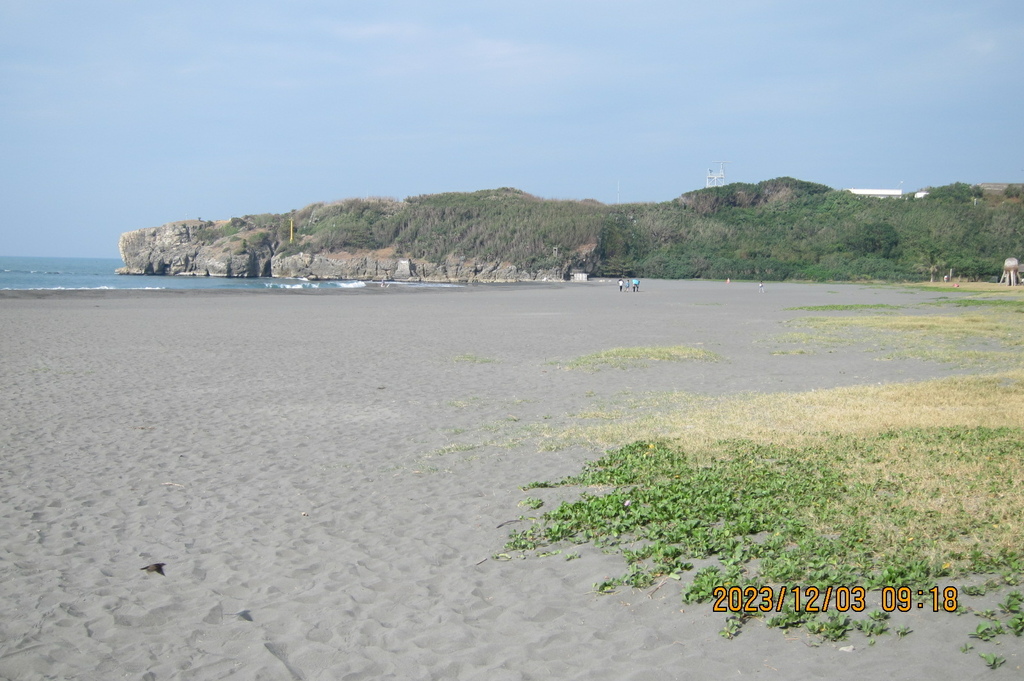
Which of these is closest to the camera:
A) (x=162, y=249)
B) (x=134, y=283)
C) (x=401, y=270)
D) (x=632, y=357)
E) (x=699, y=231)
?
(x=632, y=357)

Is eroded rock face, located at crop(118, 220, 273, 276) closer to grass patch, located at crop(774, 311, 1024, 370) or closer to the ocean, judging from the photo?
the ocean

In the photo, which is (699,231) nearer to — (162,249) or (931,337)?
(162,249)

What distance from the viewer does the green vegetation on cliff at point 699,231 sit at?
80.8 m

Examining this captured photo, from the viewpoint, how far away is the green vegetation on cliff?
80.8 m

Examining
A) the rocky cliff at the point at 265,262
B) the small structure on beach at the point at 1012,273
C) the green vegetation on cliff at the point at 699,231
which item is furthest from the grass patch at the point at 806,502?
the rocky cliff at the point at 265,262

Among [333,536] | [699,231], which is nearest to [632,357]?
[333,536]

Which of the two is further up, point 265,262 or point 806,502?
point 265,262

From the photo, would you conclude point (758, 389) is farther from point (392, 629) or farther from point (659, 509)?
point (392, 629)
